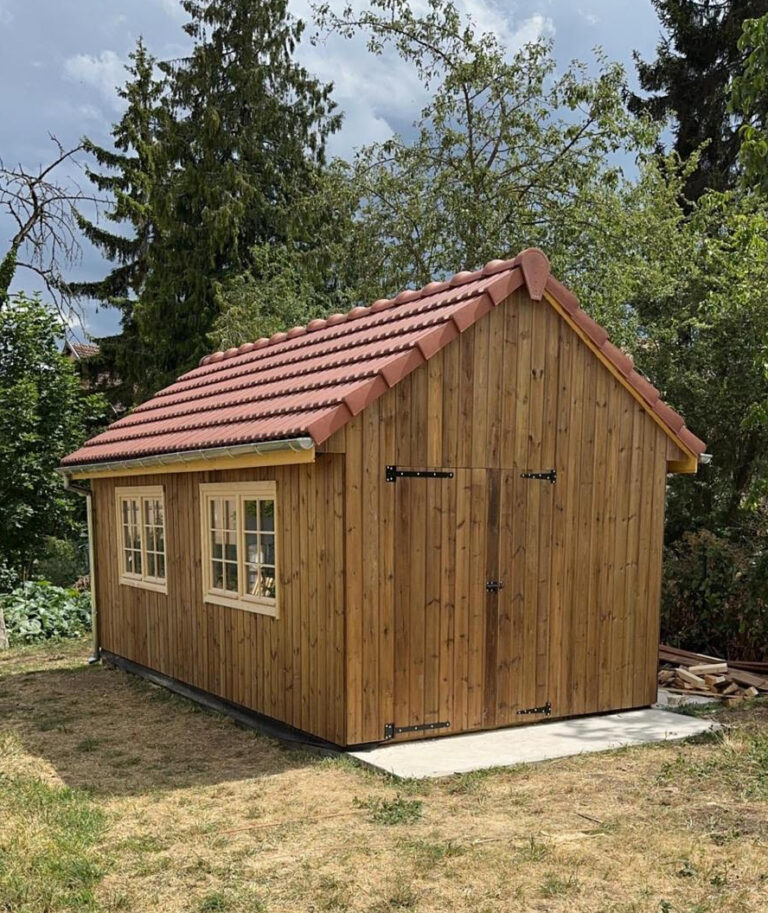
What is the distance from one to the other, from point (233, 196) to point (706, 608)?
59.2 ft

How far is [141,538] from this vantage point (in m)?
10.2

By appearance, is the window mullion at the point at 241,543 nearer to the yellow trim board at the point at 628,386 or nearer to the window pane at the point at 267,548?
the window pane at the point at 267,548

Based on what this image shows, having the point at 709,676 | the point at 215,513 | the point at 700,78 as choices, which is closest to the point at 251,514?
the point at 215,513

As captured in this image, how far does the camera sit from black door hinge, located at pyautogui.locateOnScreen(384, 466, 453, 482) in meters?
6.91

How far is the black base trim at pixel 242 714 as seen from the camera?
23.1ft

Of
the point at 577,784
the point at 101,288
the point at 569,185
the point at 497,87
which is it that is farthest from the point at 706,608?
the point at 101,288

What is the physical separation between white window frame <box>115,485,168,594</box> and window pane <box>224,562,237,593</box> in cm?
144

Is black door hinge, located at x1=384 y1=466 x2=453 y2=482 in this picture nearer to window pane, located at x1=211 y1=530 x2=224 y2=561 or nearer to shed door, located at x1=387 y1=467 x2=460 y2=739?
shed door, located at x1=387 y1=467 x2=460 y2=739

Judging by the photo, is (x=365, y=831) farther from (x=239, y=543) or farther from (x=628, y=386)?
(x=628, y=386)

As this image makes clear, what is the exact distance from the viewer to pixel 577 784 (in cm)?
607

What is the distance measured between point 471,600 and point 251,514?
211 centimetres

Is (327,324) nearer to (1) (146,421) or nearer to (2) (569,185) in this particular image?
(1) (146,421)

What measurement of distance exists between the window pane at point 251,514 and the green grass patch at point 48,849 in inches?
104

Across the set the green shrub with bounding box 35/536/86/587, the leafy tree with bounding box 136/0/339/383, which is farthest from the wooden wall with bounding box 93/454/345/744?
the leafy tree with bounding box 136/0/339/383
